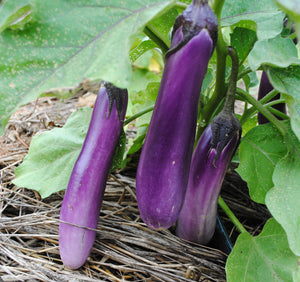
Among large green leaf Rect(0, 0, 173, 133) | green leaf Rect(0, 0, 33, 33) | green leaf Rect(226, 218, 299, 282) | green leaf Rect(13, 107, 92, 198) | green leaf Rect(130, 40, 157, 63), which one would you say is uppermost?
green leaf Rect(0, 0, 33, 33)

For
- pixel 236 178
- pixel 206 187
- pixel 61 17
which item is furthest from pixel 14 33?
pixel 236 178

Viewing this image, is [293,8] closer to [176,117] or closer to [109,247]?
[176,117]

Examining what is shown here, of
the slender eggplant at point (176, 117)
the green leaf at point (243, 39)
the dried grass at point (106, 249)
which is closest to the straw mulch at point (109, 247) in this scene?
the dried grass at point (106, 249)

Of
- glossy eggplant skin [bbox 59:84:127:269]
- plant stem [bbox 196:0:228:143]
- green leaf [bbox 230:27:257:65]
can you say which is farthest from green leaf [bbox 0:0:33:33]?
green leaf [bbox 230:27:257:65]

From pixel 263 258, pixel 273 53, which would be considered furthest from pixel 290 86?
pixel 263 258

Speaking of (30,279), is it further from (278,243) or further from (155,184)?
(278,243)

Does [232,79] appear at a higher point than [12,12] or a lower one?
lower

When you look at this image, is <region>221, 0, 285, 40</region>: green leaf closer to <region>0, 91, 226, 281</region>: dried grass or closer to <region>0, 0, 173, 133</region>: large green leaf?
<region>0, 0, 173, 133</region>: large green leaf
